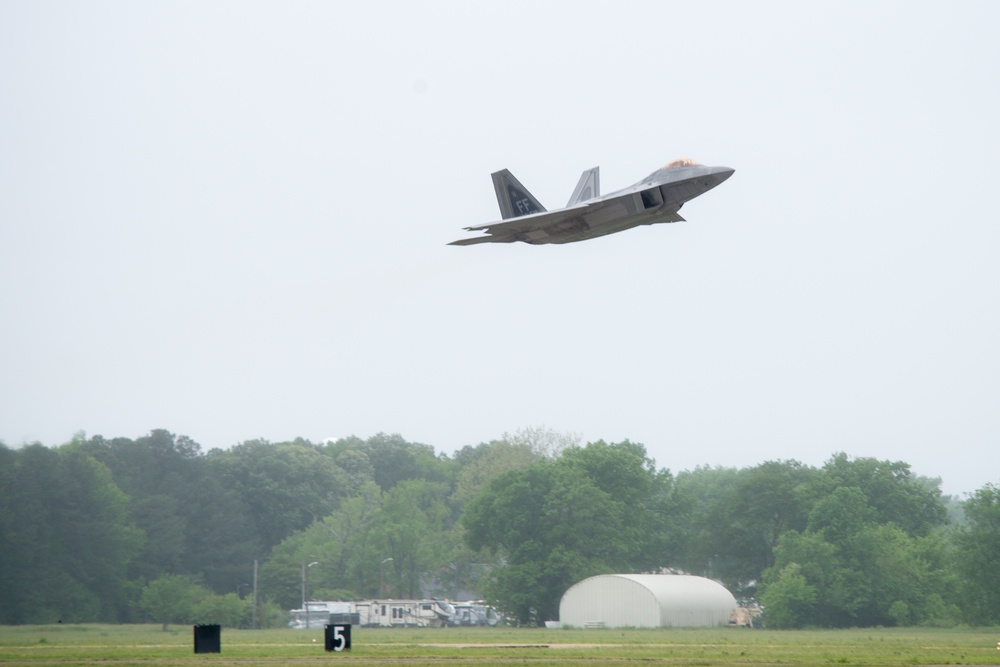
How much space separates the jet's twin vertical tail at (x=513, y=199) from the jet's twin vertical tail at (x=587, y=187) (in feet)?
5.11

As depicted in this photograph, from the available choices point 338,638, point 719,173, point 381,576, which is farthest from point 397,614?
point 719,173

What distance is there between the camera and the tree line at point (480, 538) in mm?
84062

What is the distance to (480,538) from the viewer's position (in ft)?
338

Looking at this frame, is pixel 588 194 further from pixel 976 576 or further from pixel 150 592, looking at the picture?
pixel 150 592

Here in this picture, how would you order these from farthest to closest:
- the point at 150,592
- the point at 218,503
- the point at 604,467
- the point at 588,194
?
the point at 218,503, the point at 604,467, the point at 150,592, the point at 588,194

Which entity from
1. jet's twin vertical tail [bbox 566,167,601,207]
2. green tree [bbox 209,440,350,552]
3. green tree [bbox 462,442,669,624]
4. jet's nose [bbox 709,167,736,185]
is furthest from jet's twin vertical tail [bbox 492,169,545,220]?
green tree [bbox 209,440,350,552]

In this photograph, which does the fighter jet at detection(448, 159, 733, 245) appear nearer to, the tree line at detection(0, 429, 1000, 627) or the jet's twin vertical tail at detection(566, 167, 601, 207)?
the jet's twin vertical tail at detection(566, 167, 601, 207)

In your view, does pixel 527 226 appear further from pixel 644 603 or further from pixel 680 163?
pixel 644 603

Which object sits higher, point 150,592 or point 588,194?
point 588,194

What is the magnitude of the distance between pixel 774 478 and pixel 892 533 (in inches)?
773

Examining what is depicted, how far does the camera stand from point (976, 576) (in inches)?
2985

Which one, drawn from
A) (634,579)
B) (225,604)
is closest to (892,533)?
(634,579)

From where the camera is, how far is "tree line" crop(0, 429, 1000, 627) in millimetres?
84062

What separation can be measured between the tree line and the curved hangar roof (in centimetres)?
513
